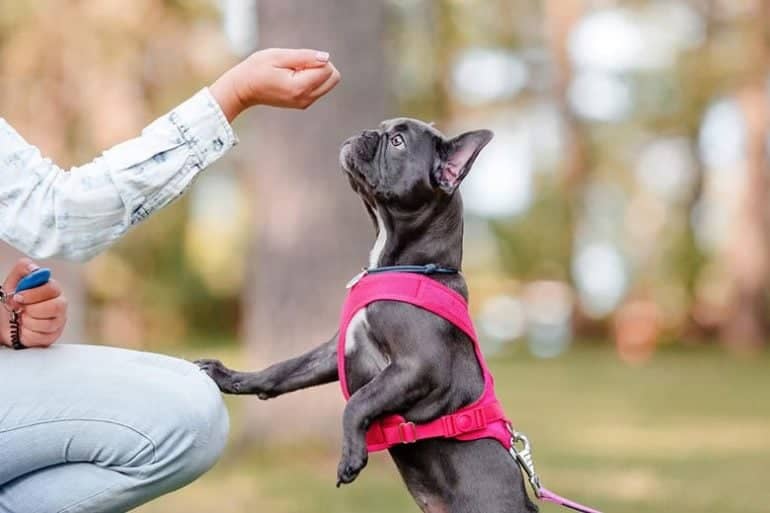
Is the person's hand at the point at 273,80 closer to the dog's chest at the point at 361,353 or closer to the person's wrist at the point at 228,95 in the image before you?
the person's wrist at the point at 228,95

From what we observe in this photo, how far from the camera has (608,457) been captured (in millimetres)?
8016

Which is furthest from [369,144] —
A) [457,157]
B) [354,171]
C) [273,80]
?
[273,80]

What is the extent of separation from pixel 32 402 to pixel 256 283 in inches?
192

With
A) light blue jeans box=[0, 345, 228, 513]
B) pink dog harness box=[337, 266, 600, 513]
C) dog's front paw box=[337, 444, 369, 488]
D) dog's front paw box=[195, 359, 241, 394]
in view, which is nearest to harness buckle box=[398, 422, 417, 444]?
pink dog harness box=[337, 266, 600, 513]

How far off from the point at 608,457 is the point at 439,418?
16.5 ft

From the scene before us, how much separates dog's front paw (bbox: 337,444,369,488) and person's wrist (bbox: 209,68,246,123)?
2.89 feet

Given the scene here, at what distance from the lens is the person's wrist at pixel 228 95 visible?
306cm

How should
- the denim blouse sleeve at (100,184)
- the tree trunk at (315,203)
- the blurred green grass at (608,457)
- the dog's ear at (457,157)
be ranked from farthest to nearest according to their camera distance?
1. the tree trunk at (315,203)
2. the blurred green grass at (608,457)
3. the dog's ear at (457,157)
4. the denim blouse sleeve at (100,184)

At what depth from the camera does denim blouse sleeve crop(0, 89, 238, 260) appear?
9.54 feet

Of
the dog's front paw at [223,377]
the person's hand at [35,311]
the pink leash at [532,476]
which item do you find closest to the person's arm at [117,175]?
the person's hand at [35,311]

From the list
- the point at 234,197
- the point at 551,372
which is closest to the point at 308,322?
the point at 551,372

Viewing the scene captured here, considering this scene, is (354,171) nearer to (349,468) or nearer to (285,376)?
(285,376)

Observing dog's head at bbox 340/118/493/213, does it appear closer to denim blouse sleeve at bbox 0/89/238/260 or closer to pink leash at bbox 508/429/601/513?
denim blouse sleeve at bbox 0/89/238/260

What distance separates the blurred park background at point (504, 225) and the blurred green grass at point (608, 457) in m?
0.04
